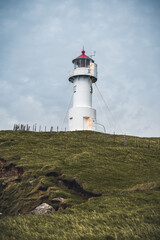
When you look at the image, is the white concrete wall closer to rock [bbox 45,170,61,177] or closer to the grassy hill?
the grassy hill

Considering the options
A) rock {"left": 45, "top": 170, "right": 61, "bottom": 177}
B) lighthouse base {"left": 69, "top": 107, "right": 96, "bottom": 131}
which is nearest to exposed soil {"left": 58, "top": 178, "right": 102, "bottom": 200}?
rock {"left": 45, "top": 170, "right": 61, "bottom": 177}

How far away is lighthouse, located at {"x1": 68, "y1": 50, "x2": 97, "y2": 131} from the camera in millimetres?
51656

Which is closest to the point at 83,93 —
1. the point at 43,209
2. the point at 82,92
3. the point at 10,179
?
the point at 82,92

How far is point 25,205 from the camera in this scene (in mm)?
15609

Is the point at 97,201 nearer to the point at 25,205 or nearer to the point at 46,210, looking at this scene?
the point at 46,210

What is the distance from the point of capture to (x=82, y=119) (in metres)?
51.4

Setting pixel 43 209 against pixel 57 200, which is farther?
pixel 57 200

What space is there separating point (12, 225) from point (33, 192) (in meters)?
7.01

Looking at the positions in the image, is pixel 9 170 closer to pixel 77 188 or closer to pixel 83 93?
pixel 77 188

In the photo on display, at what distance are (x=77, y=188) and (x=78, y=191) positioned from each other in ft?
1.15

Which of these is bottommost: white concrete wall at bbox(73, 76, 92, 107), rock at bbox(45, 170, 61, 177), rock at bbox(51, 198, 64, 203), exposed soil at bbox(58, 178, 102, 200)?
rock at bbox(51, 198, 64, 203)

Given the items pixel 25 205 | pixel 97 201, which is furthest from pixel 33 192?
pixel 97 201

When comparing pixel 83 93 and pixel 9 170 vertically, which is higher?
pixel 83 93

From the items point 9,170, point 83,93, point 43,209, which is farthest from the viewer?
point 83,93
